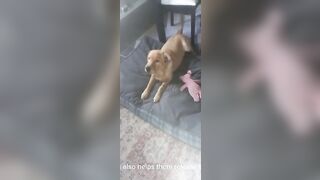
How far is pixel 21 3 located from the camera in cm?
A: 106

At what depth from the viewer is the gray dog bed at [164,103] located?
107cm

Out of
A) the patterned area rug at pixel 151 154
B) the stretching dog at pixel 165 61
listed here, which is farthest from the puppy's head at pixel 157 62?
the patterned area rug at pixel 151 154

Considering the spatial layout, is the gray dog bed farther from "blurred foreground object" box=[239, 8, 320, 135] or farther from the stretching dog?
"blurred foreground object" box=[239, 8, 320, 135]

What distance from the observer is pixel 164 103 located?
1.07 m

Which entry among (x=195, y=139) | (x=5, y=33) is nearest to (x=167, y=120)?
(x=195, y=139)

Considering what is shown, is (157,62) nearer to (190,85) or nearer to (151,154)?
(190,85)

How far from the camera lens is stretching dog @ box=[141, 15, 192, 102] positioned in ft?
3.50

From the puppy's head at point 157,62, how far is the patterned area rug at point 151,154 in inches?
4.5

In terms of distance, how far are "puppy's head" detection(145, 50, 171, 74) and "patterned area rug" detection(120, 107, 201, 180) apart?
114mm

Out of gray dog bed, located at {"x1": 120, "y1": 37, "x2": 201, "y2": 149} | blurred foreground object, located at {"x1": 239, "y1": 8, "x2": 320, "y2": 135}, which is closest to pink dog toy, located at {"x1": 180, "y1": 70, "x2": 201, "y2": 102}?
gray dog bed, located at {"x1": 120, "y1": 37, "x2": 201, "y2": 149}

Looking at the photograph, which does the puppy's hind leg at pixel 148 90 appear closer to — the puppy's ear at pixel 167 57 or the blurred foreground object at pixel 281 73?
the puppy's ear at pixel 167 57

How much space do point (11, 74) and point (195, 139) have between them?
1.49 ft

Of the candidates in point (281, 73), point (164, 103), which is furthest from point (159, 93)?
point (281, 73)

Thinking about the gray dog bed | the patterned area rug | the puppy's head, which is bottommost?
the patterned area rug
